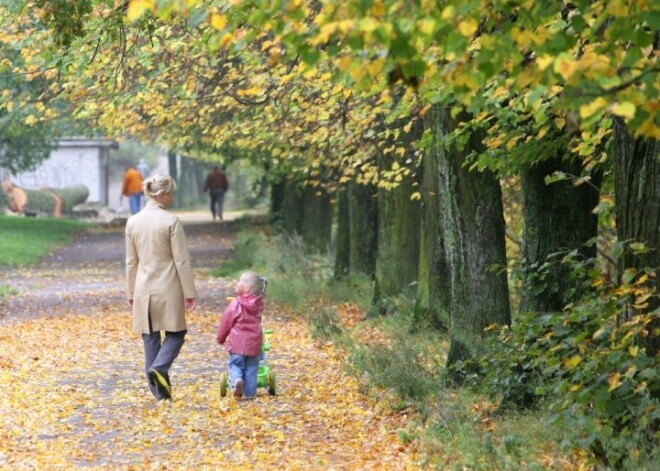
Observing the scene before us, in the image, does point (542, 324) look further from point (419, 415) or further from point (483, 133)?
point (483, 133)

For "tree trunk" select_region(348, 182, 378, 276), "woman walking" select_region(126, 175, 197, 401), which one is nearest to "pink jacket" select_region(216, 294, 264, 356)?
"woman walking" select_region(126, 175, 197, 401)

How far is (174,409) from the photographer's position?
1093cm

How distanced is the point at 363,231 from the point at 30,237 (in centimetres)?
1687

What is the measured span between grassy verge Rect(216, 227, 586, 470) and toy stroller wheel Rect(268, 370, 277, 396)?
0.77m

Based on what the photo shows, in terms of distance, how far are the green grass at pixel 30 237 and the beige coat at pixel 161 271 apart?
18.9 metres

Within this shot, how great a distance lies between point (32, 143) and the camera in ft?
136

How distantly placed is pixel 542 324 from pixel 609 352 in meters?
1.10

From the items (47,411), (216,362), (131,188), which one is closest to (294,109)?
(216,362)

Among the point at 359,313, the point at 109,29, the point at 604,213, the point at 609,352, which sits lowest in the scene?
the point at 359,313

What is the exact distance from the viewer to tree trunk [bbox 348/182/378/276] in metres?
22.7

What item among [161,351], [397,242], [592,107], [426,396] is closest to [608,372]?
[592,107]

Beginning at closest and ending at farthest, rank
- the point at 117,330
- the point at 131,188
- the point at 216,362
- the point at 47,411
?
1. the point at 47,411
2. the point at 216,362
3. the point at 117,330
4. the point at 131,188

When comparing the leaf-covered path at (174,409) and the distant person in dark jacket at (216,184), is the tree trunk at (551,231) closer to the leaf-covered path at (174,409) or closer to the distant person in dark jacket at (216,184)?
the leaf-covered path at (174,409)

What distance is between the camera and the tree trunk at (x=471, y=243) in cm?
1145
